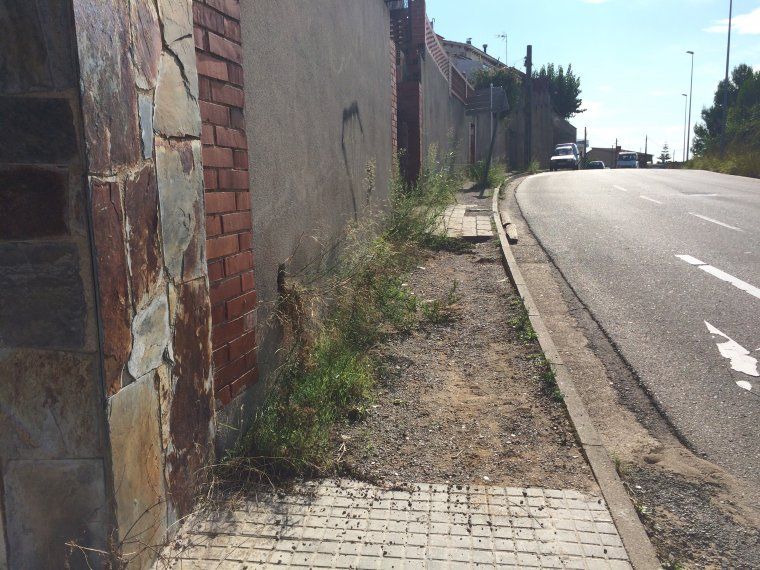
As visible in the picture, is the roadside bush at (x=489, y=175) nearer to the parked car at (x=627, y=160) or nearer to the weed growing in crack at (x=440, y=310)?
the weed growing in crack at (x=440, y=310)

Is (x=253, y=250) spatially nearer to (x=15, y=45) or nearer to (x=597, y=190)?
(x=15, y=45)

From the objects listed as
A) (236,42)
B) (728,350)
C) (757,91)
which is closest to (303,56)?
(236,42)

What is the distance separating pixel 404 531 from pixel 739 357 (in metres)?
3.35

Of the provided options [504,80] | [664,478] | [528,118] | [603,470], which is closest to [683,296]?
[664,478]

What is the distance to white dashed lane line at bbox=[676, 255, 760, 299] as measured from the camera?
653 cm

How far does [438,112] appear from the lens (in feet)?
53.2

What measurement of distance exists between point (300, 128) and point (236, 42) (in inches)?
48.5

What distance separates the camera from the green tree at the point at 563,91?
56750mm

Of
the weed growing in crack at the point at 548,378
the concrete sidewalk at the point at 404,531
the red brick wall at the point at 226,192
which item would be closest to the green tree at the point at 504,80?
the weed growing in crack at the point at 548,378

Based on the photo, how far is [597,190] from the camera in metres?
17.9

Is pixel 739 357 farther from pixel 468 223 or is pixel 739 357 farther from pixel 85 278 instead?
pixel 468 223

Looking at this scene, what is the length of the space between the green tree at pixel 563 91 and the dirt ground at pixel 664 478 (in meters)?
55.5

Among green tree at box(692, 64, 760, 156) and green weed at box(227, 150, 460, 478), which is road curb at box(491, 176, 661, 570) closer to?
green weed at box(227, 150, 460, 478)

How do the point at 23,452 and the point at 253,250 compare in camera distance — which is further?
the point at 253,250
